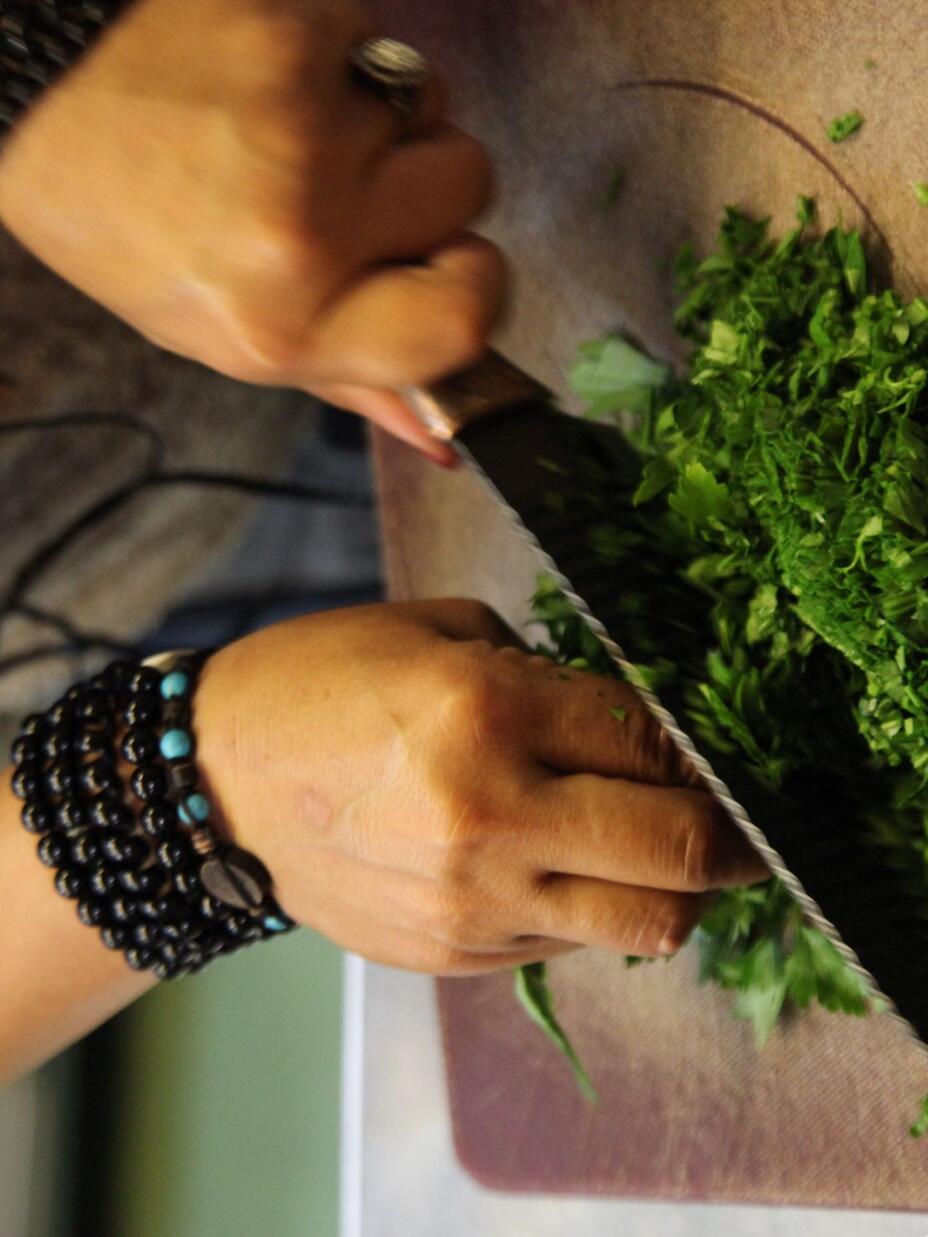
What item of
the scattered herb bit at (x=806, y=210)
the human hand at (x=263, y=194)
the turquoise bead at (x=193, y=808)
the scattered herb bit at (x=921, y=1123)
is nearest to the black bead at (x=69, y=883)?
the turquoise bead at (x=193, y=808)

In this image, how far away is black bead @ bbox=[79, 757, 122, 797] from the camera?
2.85 feet

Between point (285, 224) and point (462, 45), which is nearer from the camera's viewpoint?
point (285, 224)

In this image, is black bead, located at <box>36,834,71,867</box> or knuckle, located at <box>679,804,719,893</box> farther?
black bead, located at <box>36,834,71,867</box>

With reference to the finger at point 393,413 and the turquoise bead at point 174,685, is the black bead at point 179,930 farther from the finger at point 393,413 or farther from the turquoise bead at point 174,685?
the finger at point 393,413

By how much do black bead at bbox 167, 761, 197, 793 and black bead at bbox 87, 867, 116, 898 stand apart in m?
0.09

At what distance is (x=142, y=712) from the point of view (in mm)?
882

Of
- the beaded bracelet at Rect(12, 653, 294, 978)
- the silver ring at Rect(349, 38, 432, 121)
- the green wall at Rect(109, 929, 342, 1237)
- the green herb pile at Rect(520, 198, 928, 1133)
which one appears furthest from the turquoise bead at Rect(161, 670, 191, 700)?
the green wall at Rect(109, 929, 342, 1237)

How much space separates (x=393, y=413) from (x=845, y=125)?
0.37 meters

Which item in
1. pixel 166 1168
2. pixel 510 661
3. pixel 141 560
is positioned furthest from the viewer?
pixel 166 1168

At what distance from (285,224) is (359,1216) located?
3.81 ft

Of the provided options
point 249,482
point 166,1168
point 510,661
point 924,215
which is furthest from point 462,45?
point 166,1168

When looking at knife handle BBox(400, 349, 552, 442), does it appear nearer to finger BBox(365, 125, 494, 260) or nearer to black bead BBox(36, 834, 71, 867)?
finger BBox(365, 125, 494, 260)

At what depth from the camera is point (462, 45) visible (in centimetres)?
118

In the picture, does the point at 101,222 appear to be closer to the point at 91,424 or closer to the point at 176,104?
the point at 176,104
